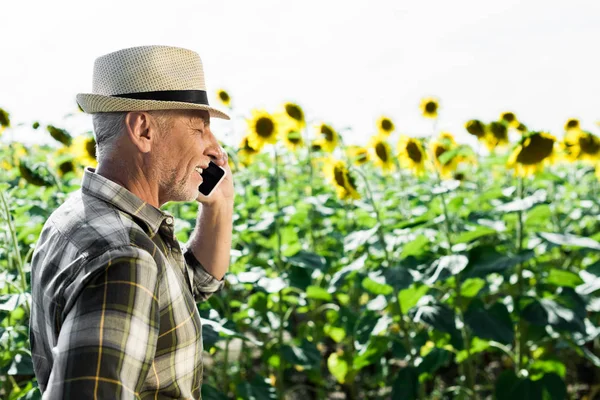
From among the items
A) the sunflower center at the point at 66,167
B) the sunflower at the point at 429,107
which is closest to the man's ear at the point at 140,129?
the sunflower center at the point at 66,167

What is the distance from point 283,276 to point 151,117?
175 cm

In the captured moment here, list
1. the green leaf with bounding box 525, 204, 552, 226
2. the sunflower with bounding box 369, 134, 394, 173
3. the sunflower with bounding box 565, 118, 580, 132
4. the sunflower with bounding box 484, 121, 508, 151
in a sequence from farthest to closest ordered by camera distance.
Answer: the sunflower with bounding box 565, 118, 580, 132, the sunflower with bounding box 369, 134, 394, 173, the sunflower with bounding box 484, 121, 508, 151, the green leaf with bounding box 525, 204, 552, 226

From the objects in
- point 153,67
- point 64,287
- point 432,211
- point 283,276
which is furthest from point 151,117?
point 432,211

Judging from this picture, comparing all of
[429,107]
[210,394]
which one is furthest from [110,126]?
[429,107]

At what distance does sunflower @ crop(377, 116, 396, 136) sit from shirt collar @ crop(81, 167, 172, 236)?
2.94 m

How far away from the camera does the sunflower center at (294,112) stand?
12.8ft

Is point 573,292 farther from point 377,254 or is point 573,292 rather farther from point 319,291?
point 319,291

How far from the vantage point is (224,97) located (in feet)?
14.5

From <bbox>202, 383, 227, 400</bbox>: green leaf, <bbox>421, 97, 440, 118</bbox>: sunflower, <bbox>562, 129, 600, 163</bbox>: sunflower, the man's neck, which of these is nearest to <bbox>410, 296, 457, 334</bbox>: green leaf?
<bbox>202, 383, 227, 400</bbox>: green leaf

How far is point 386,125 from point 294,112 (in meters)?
0.56

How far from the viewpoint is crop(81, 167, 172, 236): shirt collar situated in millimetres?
1289

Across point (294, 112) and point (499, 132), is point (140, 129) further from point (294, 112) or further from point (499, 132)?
point (294, 112)

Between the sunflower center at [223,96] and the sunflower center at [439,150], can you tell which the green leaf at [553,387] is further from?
the sunflower center at [223,96]

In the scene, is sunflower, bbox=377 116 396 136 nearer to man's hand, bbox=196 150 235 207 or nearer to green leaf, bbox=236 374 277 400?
green leaf, bbox=236 374 277 400
